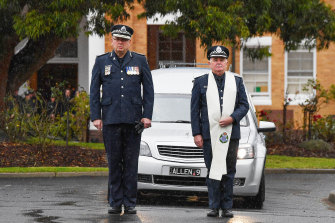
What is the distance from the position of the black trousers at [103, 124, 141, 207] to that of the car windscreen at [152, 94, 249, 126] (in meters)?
2.68

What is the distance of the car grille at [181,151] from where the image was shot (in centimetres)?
1111

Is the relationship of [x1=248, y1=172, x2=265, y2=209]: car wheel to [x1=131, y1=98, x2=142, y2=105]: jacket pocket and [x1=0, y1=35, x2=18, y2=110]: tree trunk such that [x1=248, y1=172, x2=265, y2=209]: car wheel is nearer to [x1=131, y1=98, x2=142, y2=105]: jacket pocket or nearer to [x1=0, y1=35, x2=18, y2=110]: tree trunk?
[x1=131, y1=98, x2=142, y2=105]: jacket pocket

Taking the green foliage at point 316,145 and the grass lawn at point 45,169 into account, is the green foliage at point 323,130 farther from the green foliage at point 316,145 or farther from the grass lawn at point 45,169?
the grass lawn at point 45,169

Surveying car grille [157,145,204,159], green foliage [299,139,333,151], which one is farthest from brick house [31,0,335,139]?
car grille [157,145,204,159]

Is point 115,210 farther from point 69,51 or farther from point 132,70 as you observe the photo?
point 69,51

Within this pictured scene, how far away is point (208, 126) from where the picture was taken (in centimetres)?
946

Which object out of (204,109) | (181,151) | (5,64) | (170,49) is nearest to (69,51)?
(170,49)

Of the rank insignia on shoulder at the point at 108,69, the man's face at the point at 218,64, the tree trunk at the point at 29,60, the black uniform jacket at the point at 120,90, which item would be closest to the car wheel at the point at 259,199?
the man's face at the point at 218,64

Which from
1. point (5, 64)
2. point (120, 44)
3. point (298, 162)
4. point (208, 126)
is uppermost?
point (5, 64)

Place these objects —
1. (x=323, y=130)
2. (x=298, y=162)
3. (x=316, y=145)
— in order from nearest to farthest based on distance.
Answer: (x=298, y=162) < (x=316, y=145) < (x=323, y=130)

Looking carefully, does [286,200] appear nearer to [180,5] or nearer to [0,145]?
[180,5]

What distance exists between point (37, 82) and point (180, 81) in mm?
22923

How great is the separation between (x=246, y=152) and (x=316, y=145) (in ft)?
41.2

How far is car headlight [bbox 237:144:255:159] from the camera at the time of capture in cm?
1111
